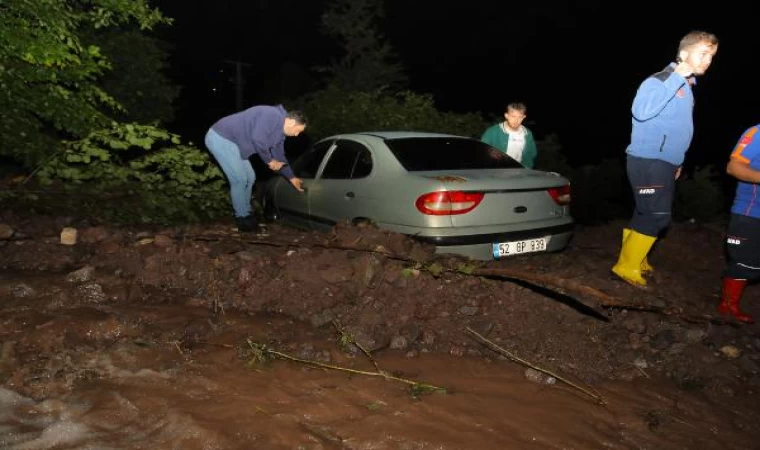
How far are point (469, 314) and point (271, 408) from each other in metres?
1.74

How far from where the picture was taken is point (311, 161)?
6.58 metres

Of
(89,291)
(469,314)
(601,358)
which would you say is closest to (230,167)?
(89,291)

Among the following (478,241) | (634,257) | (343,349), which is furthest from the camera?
(478,241)

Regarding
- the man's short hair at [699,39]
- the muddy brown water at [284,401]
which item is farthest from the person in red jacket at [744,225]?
the muddy brown water at [284,401]

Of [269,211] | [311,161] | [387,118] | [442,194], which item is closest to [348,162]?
[311,161]

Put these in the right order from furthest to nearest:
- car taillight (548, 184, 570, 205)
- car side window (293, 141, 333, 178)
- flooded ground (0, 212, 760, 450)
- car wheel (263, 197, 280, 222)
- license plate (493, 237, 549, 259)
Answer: car wheel (263, 197, 280, 222), car side window (293, 141, 333, 178), car taillight (548, 184, 570, 205), license plate (493, 237, 549, 259), flooded ground (0, 212, 760, 450)

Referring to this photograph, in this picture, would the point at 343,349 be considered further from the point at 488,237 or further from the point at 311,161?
the point at 311,161

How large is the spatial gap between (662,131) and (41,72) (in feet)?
19.7

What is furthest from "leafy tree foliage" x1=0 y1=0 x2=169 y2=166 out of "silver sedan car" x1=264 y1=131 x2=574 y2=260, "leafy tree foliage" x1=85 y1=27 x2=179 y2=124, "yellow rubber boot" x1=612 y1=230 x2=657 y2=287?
"yellow rubber boot" x1=612 y1=230 x2=657 y2=287

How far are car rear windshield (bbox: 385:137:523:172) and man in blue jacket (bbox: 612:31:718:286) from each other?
55.8 inches

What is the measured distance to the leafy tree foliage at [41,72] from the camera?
5699 millimetres

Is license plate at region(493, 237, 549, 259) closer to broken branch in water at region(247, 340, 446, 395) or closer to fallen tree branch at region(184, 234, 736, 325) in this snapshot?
fallen tree branch at region(184, 234, 736, 325)

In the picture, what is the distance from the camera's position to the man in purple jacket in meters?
5.74

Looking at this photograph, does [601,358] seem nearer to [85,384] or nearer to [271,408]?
[271,408]
